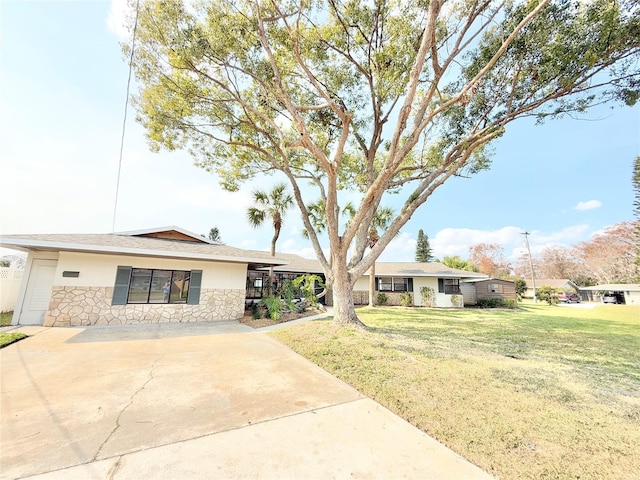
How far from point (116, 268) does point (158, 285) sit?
5.84 ft

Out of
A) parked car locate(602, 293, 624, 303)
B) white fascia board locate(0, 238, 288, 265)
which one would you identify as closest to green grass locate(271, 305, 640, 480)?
white fascia board locate(0, 238, 288, 265)

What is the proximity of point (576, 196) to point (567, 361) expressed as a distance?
1188 inches

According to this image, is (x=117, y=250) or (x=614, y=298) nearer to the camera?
(x=117, y=250)

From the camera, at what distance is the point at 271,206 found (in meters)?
14.3

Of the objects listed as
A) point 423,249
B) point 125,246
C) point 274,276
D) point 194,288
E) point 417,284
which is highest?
point 423,249

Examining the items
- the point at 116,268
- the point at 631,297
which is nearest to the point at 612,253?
the point at 631,297

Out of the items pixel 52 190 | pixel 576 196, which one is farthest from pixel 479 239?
pixel 52 190

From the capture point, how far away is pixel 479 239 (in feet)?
140

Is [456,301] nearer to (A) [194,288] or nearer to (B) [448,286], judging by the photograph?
(B) [448,286]

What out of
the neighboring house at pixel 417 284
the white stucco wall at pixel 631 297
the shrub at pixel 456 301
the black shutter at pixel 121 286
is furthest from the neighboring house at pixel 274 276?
the white stucco wall at pixel 631 297

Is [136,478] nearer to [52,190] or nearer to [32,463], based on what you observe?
[32,463]

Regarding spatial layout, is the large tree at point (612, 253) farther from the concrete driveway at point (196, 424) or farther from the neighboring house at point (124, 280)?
the neighboring house at point (124, 280)

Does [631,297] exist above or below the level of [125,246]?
below

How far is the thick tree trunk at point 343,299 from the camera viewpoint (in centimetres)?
819
